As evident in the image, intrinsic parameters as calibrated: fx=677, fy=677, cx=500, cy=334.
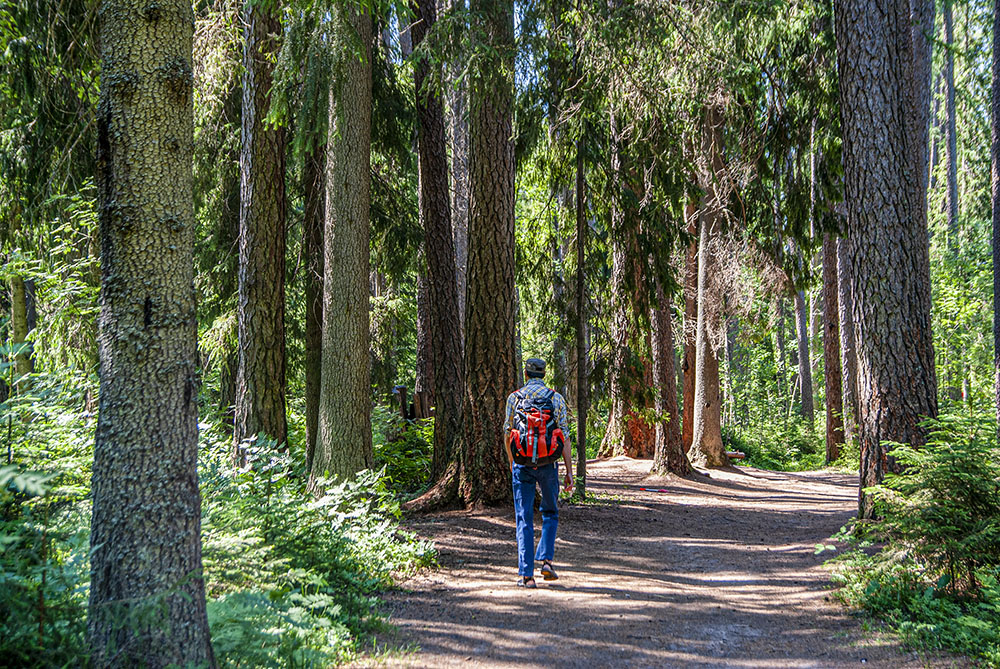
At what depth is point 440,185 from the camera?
9.83 metres

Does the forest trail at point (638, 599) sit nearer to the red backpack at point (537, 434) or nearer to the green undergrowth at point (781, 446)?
the red backpack at point (537, 434)

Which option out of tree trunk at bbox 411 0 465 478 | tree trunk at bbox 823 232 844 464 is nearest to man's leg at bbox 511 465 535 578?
tree trunk at bbox 411 0 465 478

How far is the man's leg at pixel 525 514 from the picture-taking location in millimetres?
5887

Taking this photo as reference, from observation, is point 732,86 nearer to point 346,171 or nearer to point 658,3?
point 658,3

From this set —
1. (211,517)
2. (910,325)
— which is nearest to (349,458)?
(211,517)

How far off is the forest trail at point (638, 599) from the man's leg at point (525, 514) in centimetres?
23

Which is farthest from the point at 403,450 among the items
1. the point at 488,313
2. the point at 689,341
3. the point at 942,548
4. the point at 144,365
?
the point at 144,365

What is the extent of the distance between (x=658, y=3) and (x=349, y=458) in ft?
21.5

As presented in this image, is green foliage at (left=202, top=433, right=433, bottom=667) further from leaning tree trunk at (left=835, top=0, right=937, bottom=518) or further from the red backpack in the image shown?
leaning tree trunk at (left=835, top=0, right=937, bottom=518)

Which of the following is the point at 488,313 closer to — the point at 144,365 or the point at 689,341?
the point at 144,365

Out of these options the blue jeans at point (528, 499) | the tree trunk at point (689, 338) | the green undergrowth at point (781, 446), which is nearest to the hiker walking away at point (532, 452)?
the blue jeans at point (528, 499)

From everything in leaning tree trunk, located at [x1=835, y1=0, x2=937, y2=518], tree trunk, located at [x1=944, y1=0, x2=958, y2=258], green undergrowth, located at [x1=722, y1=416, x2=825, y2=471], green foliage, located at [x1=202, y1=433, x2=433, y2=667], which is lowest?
green undergrowth, located at [x1=722, y1=416, x2=825, y2=471]

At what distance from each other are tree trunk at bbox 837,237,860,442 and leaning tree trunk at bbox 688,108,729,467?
10.2 feet

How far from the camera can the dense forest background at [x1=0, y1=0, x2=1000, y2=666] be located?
3209mm
